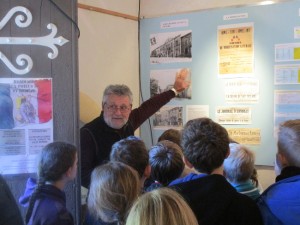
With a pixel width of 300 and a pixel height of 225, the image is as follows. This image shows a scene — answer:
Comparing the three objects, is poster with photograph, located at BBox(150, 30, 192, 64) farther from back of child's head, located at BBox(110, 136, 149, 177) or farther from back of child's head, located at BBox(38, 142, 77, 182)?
back of child's head, located at BBox(38, 142, 77, 182)

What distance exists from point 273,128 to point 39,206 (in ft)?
5.96

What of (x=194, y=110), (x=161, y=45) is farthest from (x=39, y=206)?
(x=161, y=45)

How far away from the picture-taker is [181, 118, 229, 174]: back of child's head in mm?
1212

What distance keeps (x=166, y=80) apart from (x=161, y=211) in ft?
7.44

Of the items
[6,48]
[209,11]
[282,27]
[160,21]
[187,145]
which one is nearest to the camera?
[187,145]

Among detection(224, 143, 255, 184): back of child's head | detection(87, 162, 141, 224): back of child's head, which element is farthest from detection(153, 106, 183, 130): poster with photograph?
detection(87, 162, 141, 224): back of child's head

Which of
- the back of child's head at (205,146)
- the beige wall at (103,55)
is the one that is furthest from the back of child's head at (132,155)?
the beige wall at (103,55)

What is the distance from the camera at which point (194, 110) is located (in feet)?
9.39

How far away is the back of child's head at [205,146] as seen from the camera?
1.21 m

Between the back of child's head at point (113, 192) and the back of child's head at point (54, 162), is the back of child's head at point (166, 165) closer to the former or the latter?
the back of child's head at point (113, 192)

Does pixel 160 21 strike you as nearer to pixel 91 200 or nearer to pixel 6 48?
pixel 6 48

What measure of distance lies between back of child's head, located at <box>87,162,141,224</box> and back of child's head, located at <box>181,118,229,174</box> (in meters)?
0.22

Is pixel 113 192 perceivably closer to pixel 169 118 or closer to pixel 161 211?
pixel 161 211

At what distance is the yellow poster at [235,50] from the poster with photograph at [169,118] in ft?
1.55
